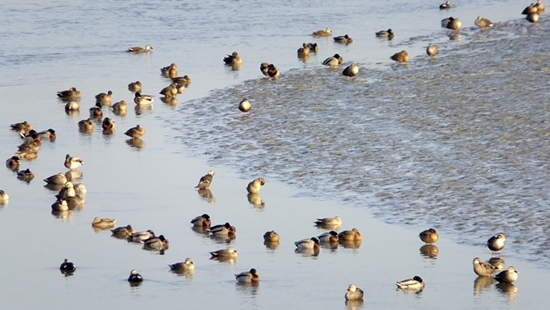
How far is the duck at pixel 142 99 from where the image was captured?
27.5 metres

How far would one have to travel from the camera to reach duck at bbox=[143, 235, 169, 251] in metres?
16.6

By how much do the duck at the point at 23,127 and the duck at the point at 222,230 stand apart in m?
8.20

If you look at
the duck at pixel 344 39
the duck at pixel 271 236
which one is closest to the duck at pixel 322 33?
the duck at pixel 344 39

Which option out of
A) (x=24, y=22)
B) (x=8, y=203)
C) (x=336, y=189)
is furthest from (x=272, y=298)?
(x=24, y=22)

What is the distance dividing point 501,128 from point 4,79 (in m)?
14.0

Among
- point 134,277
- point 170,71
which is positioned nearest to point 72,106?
point 170,71

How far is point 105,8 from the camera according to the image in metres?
42.1

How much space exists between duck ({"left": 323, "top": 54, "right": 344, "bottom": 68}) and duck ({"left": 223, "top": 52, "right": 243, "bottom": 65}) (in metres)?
2.36

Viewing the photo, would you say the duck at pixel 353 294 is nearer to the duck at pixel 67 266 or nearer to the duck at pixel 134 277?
the duck at pixel 134 277

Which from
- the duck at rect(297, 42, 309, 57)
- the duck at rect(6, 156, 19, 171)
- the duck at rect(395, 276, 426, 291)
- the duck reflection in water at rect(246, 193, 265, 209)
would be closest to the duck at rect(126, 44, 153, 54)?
the duck at rect(297, 42, 309, 57)

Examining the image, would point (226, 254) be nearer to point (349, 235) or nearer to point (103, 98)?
point (349, 235)

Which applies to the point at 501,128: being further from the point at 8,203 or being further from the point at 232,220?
the point at 8,203

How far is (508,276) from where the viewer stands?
1449 centimetres

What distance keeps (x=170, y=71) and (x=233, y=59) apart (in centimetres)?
202
